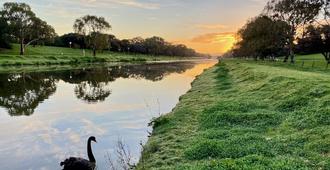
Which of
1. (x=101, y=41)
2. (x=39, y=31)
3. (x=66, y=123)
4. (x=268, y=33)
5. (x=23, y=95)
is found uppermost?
(x=39, y=31)

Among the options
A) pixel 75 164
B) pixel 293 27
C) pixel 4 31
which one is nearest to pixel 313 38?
pixel 293 27

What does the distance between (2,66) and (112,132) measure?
58635 mm

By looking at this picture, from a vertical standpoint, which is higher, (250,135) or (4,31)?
(4,31)

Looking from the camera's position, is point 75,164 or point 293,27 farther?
point 293,27

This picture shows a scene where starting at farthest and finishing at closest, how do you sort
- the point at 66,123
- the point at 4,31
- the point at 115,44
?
the point at 115,44 → the point at 4,31 → the point at 66,123

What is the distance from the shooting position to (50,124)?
21.3m

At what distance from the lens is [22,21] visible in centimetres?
10781

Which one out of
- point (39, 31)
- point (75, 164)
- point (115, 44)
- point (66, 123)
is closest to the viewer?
point (75, 164)

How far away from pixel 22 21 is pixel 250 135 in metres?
106

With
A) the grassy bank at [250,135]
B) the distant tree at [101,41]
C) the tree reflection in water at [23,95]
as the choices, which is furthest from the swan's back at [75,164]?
the distant tree at [101,41]

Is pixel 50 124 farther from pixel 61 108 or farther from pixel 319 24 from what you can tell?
pixel 319 24

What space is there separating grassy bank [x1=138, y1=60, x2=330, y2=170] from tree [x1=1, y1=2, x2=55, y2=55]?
95630 mm

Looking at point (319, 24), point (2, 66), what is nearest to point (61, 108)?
point (2, 66)

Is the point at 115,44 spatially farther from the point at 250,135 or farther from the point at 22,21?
the point at 250,135
